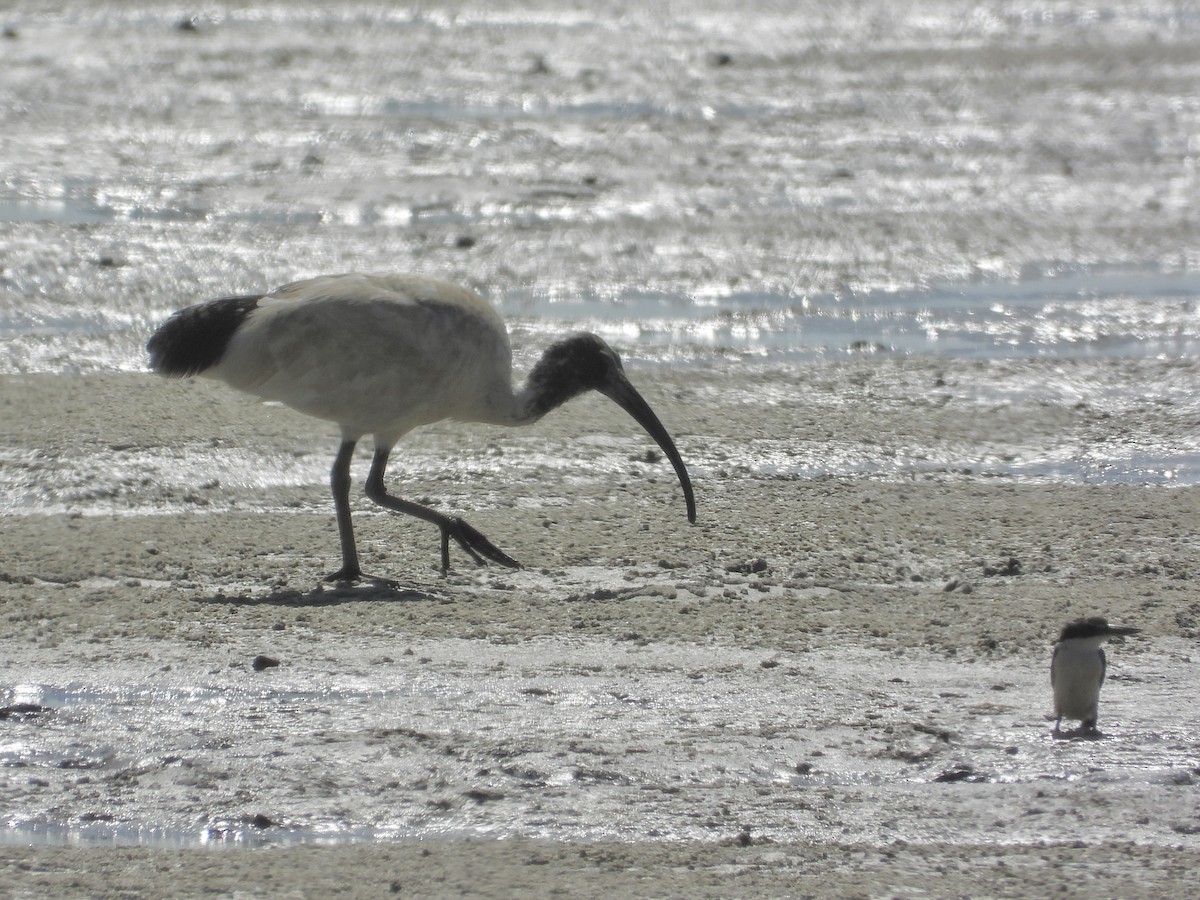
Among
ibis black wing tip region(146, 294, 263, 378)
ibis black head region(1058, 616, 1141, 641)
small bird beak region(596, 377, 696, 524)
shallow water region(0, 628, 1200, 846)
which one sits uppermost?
ibis black wing tip region(146, 294, 263, 378)

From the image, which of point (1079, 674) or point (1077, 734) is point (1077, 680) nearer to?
point (1079, 674)

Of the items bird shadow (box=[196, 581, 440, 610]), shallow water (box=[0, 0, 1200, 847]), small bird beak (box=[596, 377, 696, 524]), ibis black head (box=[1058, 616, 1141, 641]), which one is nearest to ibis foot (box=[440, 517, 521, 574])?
bird shadow (box=[196, 581, 440, 610])

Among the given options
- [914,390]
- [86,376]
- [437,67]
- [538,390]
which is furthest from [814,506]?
[437,67]

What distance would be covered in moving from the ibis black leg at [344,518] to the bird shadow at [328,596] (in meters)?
0.10

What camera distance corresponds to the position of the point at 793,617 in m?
6.90

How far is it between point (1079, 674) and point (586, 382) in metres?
3.25

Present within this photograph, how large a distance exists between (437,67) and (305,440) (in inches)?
374

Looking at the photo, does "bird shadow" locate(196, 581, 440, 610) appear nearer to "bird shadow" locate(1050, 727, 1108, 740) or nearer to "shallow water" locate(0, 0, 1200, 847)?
"shallow water" locate(0, 0, 1200, 847)

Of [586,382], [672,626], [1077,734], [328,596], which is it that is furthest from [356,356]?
[1077,734]

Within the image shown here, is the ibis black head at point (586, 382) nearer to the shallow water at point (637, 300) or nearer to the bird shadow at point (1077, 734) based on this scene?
the shallow water at point (637, 300)

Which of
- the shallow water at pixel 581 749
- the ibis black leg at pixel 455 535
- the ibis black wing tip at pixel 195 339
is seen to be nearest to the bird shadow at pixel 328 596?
the ibis black leg at pixel 455 535

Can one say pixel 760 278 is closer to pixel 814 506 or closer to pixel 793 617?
pixel 814 506

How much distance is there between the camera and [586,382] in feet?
27.2

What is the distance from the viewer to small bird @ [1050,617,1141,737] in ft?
18.2
